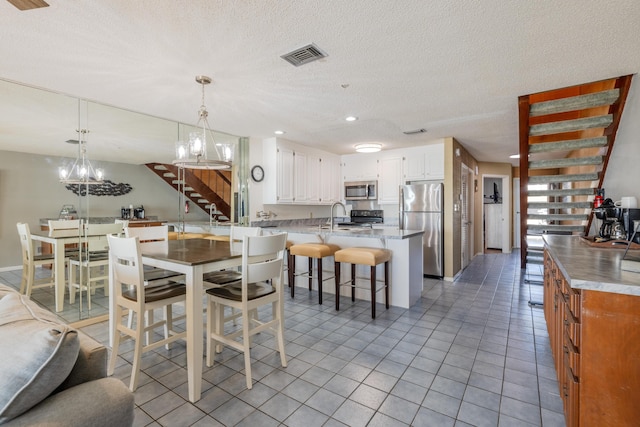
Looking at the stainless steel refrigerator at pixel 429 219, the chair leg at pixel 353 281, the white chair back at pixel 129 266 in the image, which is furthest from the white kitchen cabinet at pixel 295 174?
the white chair back at pixel 129 266

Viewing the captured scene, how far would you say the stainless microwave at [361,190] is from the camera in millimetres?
6055

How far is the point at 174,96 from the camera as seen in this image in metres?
3.12

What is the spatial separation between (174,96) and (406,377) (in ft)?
10.8

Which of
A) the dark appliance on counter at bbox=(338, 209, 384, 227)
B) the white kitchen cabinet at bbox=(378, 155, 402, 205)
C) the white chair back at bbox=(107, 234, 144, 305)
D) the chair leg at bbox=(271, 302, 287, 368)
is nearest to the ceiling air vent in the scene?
the white chair back at bbox=(107, 234, 144, 305)

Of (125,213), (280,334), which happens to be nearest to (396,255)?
(280,334)

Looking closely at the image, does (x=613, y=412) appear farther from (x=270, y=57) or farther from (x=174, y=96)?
(x=174, y=96)

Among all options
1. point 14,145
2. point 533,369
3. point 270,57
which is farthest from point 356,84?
point 14,145

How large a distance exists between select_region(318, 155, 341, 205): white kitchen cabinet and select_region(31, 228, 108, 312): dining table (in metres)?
3.91

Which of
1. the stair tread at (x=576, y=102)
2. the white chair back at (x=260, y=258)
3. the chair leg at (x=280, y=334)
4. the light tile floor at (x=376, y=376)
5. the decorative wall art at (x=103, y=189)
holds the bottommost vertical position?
the light tile floor at (x=376, y=376)

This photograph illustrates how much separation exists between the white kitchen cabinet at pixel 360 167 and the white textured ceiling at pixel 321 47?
2334 millimetres

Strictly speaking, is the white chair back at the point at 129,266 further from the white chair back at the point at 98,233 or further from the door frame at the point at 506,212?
the door frame at the point at 506,212

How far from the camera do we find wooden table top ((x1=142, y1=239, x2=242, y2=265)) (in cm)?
200

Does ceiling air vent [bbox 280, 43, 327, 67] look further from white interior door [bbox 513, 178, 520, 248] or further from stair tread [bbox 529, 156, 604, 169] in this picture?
white interior door [bbox 513, 178, 520, 248]

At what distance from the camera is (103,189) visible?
12.7 feet
